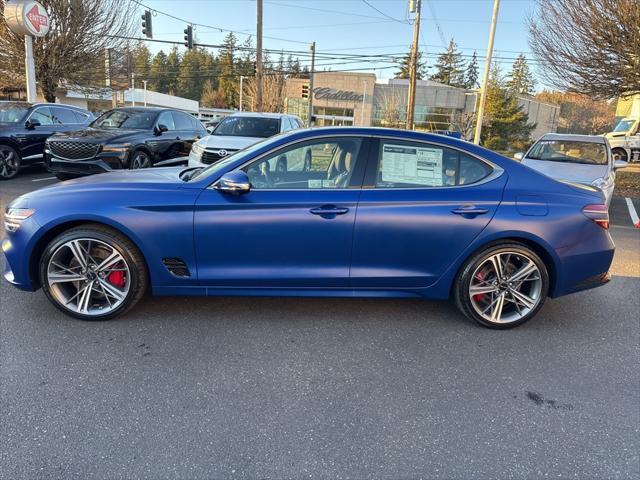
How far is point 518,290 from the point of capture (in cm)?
383

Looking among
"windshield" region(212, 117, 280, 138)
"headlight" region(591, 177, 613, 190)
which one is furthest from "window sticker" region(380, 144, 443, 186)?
"windshield" region(212, 117, 280, 138)

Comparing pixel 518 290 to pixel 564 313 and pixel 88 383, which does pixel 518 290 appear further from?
pixel 88 383

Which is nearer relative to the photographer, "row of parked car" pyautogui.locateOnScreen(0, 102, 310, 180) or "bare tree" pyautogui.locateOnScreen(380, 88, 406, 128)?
"row of parked car" pyautogui.locateOnScreen(0, 102, 310, 180)

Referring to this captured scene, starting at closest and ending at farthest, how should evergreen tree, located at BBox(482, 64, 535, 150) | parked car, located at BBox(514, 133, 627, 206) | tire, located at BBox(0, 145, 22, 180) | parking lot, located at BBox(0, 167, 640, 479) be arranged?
1. parking lot, located at BBox(0, 167, 640, 479)
2. parked car, located at BBox(514, 133, 627, 206)
3. tire, located at BBox(0, 145, 22, 180)
4. evergreen tree, located at BBox(482, 64, 535, 150)

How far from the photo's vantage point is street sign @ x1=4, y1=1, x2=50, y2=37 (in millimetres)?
12742

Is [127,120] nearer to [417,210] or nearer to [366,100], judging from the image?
[417,210]

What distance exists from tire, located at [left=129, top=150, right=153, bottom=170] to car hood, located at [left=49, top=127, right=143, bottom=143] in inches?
14.0

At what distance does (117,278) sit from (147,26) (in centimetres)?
2127

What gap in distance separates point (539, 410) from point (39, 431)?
9.23 feet

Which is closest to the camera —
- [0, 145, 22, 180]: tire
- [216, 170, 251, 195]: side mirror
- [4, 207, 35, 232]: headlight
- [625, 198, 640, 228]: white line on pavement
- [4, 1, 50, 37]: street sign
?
[216, 170, 251, 195]: side mirror

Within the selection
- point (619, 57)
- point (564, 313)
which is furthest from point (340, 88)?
point (564, 313)

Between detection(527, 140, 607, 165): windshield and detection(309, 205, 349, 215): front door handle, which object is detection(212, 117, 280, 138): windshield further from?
detection(309, 205, 349, 215): front door handle

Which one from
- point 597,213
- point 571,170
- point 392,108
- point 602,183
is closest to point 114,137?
point 597,213

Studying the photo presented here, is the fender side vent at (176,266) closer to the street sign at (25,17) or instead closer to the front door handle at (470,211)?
the front door handle at (470,211)
